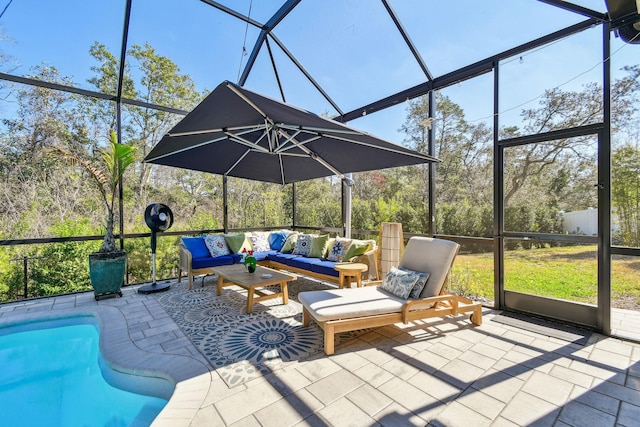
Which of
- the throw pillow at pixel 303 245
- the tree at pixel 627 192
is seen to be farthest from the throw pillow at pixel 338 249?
the tree at pixel 627 192

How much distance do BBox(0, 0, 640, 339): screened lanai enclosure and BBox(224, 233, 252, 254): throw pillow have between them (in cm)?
69

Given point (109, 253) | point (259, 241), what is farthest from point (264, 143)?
point (109, 253)

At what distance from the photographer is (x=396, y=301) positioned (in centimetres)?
336

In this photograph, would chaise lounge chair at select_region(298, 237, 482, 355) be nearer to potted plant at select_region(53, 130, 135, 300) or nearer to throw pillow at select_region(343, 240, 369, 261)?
throw pillow at select_region(343, 240, 369, 261)

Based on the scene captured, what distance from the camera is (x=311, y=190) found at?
→ 333 inches

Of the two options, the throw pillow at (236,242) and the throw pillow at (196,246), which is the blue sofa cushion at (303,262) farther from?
the throw pillow at (196,246)

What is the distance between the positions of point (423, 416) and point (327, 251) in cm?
378

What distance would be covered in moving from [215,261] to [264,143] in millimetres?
2570

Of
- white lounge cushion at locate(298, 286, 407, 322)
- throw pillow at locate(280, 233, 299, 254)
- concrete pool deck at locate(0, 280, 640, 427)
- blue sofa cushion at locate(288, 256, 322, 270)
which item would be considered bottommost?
concrete pool deck at locate(0, 280, 640, 427)

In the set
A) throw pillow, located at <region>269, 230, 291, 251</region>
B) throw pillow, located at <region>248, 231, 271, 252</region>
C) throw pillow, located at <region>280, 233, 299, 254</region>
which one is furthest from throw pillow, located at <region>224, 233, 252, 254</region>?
throw pillow, located at <region>280, 233, 299, 254</region>

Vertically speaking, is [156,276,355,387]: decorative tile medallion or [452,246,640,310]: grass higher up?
[452,246,640,310]: grass

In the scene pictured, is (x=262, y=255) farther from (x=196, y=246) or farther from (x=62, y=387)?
(x=62, y=387)

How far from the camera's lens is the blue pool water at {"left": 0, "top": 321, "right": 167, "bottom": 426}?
2.38 meters

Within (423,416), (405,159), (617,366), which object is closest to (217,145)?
(405,159)
